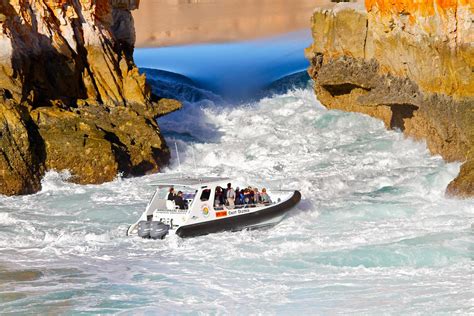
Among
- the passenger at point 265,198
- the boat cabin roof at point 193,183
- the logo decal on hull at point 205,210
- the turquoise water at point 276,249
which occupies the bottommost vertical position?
the turquoise water at point 276,249

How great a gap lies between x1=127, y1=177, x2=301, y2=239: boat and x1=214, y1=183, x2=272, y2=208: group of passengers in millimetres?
91

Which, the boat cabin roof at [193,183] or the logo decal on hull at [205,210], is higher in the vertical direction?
the boat cabin roof at [193,183]

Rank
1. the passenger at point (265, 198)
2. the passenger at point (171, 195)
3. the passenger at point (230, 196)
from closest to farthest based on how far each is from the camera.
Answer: the passenger at point (230, 196) → the passenger at point (171, 195) → the passenger at point (265, 198)

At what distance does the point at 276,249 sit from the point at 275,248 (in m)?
0.11

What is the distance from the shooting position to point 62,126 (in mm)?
31625

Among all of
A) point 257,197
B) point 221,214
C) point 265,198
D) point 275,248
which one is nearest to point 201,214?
point 221,214

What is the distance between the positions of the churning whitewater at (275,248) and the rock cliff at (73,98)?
0.80 metres

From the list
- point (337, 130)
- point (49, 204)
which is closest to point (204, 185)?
point (49, 204)

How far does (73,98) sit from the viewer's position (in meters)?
34.1

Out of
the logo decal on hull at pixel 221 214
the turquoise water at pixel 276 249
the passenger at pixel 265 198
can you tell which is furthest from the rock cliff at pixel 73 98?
the logo decal on hull at pixel 221 214

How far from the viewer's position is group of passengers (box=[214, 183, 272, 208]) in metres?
25.0

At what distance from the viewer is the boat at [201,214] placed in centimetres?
2408

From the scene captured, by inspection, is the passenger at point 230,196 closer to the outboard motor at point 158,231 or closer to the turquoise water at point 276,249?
the turquoise water at point 276,249

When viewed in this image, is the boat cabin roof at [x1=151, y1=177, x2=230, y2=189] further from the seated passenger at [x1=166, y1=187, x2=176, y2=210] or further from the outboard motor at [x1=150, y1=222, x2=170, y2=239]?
the outboard motor at [x1=150, y1=222, x2=170, y2=239]
